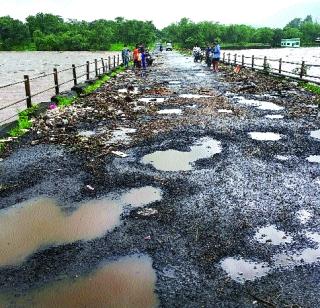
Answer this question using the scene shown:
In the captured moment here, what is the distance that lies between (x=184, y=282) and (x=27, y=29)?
501ft

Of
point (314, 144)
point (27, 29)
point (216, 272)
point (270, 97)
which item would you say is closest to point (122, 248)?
point (216, 272)

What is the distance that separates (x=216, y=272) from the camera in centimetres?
386

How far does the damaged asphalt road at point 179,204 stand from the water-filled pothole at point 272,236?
2cm

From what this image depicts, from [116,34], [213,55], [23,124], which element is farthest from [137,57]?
[116,34]

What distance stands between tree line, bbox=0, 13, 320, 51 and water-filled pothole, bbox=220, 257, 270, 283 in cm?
10781

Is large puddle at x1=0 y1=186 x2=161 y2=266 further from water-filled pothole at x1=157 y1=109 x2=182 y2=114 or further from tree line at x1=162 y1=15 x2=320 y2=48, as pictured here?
tree line at x1=162 y1=15 x2=320 y2=48

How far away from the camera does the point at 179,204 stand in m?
5.38

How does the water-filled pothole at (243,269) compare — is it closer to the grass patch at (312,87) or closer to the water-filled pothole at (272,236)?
the water-filled pothole at (272,236)

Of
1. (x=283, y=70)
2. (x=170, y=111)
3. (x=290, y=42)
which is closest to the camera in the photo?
(x=170, y=111)

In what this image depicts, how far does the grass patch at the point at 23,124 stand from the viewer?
30.3 ft

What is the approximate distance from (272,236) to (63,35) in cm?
13031

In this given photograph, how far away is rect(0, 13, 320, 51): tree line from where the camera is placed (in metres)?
123

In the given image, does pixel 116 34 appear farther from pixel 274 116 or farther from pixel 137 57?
pixel 274 116

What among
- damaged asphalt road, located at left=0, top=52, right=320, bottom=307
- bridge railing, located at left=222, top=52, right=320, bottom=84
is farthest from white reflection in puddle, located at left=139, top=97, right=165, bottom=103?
bridge railing, located at left=222, top=52, right=320, bottom=84
